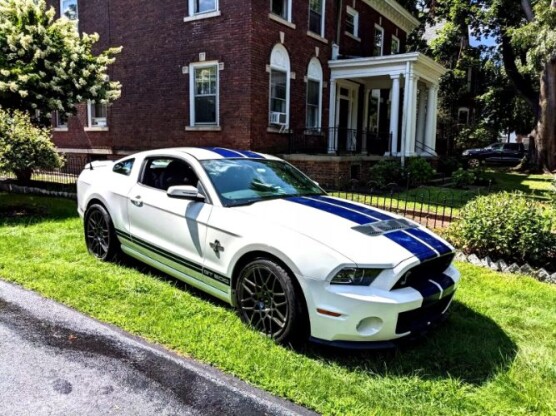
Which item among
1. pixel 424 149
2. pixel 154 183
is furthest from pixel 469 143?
pixel 154 183

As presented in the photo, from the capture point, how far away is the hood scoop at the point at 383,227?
12.0ft

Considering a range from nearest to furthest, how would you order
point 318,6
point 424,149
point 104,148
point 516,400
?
point 516,400
point 318,6
point 104,148
point 424,149

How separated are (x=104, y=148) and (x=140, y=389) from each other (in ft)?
49.5

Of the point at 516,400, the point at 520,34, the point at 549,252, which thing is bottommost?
the point at 516,400

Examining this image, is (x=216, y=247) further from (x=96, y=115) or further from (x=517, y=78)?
(x=517, y=78)

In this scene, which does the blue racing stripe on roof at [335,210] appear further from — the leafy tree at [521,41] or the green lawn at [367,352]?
the leafy tree at [521,41]

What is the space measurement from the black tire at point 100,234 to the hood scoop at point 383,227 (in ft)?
10.5

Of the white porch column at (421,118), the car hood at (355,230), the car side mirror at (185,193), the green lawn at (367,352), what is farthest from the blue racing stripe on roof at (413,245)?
the white porch column at (421,118)

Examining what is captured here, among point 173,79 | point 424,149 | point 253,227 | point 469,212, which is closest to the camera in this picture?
point 253,227

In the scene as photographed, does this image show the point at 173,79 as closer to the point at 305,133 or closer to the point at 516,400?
the point at 305,133

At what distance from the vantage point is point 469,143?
3375cm

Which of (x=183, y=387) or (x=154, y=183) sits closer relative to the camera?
(x=183, y=387)

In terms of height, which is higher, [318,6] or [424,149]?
[318,6]

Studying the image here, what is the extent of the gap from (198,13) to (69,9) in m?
7.07
